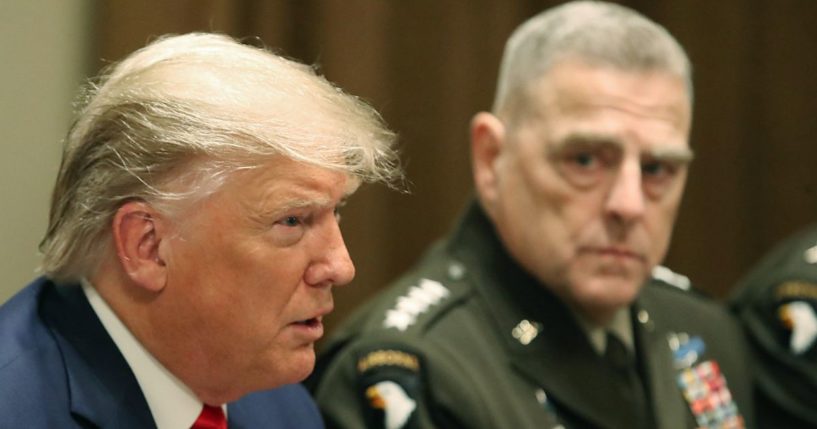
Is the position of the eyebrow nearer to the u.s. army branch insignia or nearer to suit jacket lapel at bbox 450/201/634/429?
suit jacket lapel at bbox 450/201/634/429

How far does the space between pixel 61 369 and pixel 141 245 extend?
0.54 ft

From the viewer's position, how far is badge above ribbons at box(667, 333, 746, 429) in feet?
6.84

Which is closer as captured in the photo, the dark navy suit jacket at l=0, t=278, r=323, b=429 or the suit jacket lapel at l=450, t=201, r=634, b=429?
the dark navy suit jacket at l=0, t=278, r=323, b=429

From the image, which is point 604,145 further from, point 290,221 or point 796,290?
point 290,221

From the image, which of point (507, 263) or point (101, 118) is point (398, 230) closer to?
point (507, 263)

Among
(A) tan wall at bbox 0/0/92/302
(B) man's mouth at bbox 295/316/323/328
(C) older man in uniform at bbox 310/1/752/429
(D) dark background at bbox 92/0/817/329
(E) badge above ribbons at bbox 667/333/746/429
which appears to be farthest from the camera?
(D) dark background at bbox 92/0/817/329

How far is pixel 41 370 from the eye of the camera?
4.59ft

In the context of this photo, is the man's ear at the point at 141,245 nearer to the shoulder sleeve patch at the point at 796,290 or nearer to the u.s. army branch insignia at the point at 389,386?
the u.s. army branch insignia at the point at 389,386

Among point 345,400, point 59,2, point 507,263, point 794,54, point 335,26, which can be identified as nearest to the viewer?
point 345,400

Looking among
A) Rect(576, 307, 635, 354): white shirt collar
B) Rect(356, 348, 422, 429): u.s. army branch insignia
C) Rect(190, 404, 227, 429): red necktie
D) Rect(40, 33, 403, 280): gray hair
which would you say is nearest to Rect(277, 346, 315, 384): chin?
Rect(190, 404, 227, 429): red necktie

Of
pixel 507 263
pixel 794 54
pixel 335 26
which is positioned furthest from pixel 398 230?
pixel 794 54

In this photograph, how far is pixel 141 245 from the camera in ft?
4.63

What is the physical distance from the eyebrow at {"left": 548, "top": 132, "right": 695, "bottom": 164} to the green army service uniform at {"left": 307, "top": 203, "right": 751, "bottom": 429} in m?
0.18

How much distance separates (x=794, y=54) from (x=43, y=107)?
1.79 m
